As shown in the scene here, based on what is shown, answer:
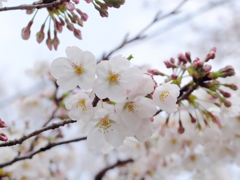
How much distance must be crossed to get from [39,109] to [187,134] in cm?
160

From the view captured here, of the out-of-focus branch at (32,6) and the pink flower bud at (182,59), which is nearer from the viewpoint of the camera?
the out-of-focus branch at (32,6)

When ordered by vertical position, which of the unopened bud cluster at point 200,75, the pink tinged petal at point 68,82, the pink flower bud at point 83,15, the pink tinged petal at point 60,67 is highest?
the pink flower bud at point 83,15

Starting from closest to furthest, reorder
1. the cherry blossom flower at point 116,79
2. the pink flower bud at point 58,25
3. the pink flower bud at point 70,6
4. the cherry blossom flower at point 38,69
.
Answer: the cherry blossom flower at point 116,79 < the pink flower bud at point 70,6 < the pink flower bud at point 58,25 < the cherry blossom flower at point 38,69

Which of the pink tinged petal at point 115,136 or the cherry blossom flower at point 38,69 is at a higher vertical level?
the cherry blossom flower at point 38,69

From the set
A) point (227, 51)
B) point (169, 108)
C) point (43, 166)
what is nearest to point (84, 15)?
point (169, 108)

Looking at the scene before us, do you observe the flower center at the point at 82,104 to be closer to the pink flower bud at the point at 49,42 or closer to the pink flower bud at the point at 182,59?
the pink flower bud at the point at 49,42

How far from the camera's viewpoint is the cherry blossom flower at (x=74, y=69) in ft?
3.40

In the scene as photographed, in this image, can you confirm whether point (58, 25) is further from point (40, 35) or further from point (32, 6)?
point (32, 6)

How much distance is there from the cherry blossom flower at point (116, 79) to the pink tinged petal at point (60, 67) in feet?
0.46

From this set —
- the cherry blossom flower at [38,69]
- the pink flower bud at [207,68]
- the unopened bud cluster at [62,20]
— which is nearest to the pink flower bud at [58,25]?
the unopened bud cluster at [62,20]

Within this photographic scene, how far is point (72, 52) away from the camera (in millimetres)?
1070

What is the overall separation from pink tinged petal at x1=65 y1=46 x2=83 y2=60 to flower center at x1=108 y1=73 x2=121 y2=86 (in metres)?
0.15

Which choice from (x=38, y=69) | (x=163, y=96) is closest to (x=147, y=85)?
(x=163, y=96)

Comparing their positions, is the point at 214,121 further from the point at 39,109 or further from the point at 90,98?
the point at 39,109
